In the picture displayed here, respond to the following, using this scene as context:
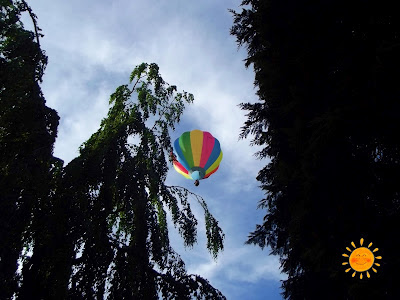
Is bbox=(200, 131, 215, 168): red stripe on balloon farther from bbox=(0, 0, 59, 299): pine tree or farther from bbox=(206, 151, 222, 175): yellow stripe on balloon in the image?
bbox=(0, 0, 59, 299): pine tree

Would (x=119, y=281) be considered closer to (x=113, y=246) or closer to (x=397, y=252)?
(x=113, y=246)

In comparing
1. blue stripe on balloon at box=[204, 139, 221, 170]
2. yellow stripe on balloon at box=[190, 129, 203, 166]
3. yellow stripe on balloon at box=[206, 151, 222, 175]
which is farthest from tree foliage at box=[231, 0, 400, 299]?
yellow stripe on balloon at box=[206, 151, 222, 175]

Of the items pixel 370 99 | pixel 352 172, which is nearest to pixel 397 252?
pixel 352 172

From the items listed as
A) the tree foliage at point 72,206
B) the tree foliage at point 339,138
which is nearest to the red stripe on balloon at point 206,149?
the tree foliage at point 72,206

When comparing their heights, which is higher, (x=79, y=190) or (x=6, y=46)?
(x=6, y=46)

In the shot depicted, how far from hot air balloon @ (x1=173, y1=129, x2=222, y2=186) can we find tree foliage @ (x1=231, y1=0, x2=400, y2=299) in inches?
528

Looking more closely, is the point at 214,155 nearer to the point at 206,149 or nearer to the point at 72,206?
the point at 206,149

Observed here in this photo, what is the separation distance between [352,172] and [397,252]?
3.41 feet

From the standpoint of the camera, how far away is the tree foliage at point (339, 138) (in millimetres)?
3744

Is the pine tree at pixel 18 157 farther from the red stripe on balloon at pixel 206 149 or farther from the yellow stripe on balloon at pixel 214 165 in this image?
the yellow stripe on balloon at pixel 214 165

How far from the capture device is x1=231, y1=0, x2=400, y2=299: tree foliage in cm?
374

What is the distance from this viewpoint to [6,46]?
6.36 meters

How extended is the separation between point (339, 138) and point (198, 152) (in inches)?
577

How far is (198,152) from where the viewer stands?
18734 millimetres
